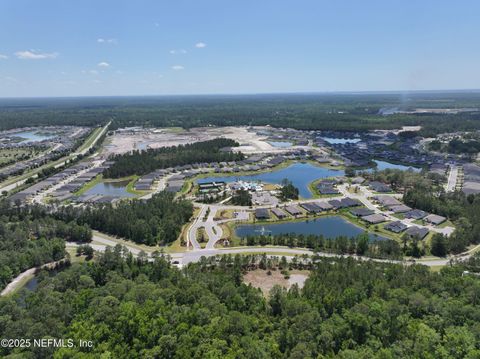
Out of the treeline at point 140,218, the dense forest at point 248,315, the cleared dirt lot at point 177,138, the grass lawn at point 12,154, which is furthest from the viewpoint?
the cleared dirt lot at point 177,138

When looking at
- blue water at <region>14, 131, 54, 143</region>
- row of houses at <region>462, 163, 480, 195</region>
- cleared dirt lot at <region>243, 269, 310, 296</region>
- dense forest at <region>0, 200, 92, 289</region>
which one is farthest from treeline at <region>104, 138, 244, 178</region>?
blue water at <region>14, 131, 54, 143</region>

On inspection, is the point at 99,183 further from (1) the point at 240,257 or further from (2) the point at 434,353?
(2) the point at 434,353

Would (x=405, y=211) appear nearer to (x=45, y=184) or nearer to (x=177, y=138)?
(x=45, y=184)

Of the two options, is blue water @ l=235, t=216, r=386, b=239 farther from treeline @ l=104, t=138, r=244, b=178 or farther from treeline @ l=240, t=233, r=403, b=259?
treeline @ l=104, t=138, r=244, b=178

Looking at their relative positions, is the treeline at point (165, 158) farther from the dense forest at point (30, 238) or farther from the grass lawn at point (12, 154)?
the grass lawn at point (12, 154)

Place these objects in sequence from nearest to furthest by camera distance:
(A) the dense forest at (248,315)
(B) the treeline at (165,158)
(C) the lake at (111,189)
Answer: (A) the dense forest at (248,315) < (C) the lake at (111,189) < (B) the treeline at (165,158)

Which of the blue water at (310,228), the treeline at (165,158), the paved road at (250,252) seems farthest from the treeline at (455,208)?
the treeline at (165,158)

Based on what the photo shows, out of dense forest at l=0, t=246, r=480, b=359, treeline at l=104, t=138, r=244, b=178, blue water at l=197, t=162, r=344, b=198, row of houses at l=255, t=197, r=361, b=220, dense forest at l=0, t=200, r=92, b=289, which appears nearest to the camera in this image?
dense forest at l=0, t=246, r=480, b=359

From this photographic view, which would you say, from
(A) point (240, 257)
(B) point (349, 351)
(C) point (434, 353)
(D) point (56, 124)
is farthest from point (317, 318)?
(D) point (56, 124)
